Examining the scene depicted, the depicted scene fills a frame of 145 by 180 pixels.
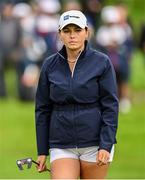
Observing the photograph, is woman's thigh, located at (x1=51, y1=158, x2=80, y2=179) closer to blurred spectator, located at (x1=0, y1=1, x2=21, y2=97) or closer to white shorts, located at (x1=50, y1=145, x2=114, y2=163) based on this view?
white shorts, located at (x1=50, y1=145, x2=114, y2=163)

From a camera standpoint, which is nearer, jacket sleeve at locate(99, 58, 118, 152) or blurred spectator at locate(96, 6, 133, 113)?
jacket sleeve at locate(99, 58, 118, 152)

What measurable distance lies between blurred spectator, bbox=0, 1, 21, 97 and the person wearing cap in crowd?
1410 centimetres

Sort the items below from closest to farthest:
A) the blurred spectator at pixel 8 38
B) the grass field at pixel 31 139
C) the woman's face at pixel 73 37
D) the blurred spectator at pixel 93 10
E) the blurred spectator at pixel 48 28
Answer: the woman's face at pixel 73 37 → the grass field at pixel 31 139 → the blurred spectator at pixel 48 28 → the blurred spectator at pixel 8 38 → the blurred spectator at pixel 93 10

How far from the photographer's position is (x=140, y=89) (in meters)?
25.9

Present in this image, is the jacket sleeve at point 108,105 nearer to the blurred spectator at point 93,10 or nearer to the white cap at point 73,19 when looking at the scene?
the white cap at point 73,19

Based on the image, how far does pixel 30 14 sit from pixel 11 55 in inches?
53.6

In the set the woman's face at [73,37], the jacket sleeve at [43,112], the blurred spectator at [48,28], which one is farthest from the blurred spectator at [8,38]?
the woman's face at [73,37]

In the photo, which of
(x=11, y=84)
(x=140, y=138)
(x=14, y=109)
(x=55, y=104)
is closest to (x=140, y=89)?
(x=11, y=84)

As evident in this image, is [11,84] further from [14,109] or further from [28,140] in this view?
[28,140]

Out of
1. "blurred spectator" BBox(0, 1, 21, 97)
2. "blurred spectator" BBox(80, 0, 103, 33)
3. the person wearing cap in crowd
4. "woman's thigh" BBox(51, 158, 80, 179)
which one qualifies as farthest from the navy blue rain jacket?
"blurred spectator" BBox(80, 0, 103, 33)

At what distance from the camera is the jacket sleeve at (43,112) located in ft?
28.3

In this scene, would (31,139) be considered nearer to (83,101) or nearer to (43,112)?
(43,112)

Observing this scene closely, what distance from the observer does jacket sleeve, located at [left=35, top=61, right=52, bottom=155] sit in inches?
340

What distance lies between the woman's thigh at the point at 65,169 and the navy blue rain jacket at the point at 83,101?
130 millimetres
